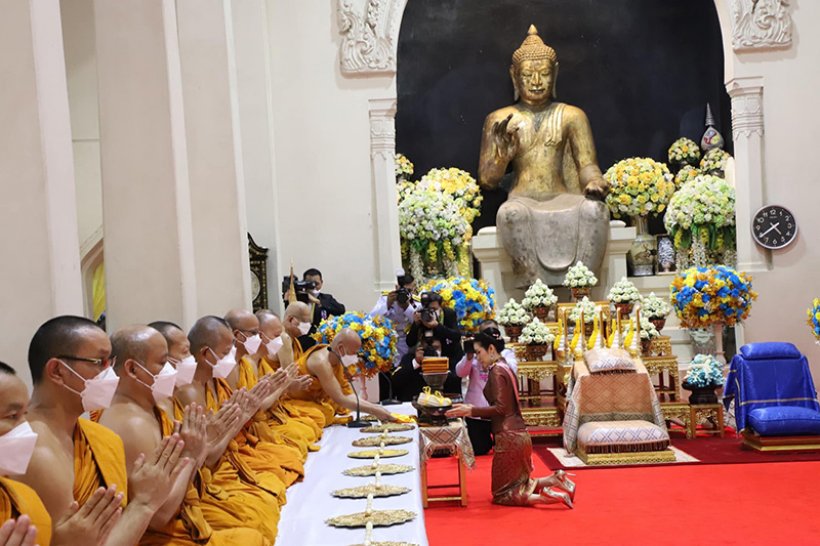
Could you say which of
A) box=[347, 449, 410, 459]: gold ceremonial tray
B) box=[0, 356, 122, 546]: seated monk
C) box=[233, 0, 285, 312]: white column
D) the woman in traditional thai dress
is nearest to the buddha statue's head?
box=[233, 0, 285, 312]: white column

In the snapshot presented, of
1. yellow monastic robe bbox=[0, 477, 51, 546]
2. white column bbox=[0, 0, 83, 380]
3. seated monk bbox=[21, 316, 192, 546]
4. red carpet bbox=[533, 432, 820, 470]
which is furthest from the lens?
red carpet bbox=[533, 432, 820, 470]

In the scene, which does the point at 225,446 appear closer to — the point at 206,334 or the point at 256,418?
the point at 206,334

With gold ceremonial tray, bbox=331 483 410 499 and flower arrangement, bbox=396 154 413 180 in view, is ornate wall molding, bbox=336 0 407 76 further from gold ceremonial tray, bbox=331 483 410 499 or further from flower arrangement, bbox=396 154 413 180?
gold ceremonial tray, bbox=331 483 410 499

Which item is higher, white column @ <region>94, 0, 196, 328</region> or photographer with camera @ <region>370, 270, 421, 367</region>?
white column @ <region>94, 0, 196, 328</region>

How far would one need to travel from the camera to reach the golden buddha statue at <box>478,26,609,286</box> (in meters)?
13.8

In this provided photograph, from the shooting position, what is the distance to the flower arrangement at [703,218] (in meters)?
13.6

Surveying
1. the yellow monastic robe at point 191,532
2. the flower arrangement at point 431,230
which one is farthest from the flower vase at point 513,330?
the yellow monastic robe at point 191,532

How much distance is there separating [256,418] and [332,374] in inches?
56.2

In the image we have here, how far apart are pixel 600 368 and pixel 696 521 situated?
2712 mm

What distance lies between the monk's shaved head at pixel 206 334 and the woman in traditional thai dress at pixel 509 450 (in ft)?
8.68

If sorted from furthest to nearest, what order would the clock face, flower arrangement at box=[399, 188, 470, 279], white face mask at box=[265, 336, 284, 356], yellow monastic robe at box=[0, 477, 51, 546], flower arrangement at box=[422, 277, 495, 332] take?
flower arrangement at box=[399, 188, 470, 279] → the clock face → flower arrangement at box=[422, 277, 495, 332] → white face mask at box=[265, 336, 284, 356] → yellow monastic robe at box=[0, 477, 51, 546]

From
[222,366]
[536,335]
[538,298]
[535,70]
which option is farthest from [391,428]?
[535,70]

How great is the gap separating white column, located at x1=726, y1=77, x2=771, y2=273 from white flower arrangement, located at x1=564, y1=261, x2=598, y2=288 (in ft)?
6.52

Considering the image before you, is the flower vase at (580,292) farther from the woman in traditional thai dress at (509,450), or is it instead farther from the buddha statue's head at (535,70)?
the woman in traditional thai dress at (509,450)
